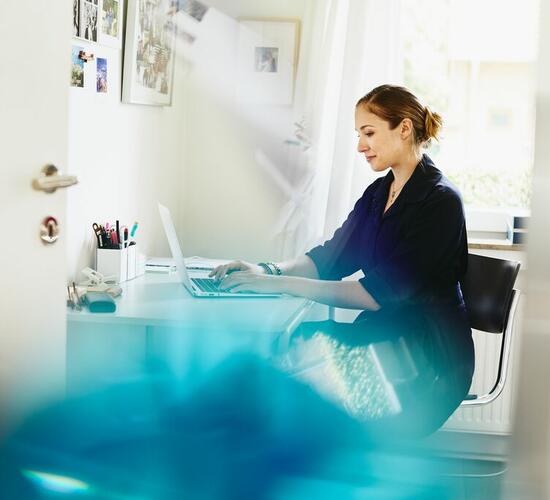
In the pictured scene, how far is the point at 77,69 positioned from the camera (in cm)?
185

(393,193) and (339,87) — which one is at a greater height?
(339,87)

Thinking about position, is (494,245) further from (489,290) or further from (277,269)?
(277,269)

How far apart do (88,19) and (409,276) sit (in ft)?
2.74

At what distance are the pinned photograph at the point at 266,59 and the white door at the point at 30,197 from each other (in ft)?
4.14

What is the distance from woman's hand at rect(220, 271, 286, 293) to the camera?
1730 mm

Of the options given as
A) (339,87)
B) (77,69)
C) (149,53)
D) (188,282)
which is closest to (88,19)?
(77,69)

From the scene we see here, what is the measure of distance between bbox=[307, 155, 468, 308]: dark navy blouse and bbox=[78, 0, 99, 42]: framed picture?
2.30 ft

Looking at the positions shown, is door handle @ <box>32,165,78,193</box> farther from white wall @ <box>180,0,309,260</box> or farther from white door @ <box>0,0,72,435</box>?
white wall @ <box>180,0,309,260</box>

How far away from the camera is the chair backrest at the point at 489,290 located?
191 centimetres

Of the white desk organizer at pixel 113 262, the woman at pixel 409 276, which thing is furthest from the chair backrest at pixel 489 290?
the white desk organizer at pixel 113 262

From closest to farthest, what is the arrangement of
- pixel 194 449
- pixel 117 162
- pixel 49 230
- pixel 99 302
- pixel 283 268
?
1. pixel 194 449
2. pixel 49 230
3. pixel 99 302
4. pixel 283 268
5. pixel 117 162

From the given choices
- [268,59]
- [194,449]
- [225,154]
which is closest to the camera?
[194,449]

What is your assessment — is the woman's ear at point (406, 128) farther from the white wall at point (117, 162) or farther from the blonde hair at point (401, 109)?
the white wall at point (117, 162)

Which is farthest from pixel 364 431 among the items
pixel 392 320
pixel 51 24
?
pixel 51 24
